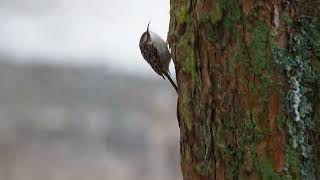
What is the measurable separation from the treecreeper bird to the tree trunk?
3.52 ft

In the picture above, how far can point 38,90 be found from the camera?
429cm

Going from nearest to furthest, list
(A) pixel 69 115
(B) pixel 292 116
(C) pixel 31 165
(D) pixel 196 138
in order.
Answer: (B) pixel 292 116 < (D) pixel 196 138 < (C) pixel 31 165 < (A) pixel 69 115

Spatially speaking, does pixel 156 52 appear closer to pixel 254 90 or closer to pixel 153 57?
pixel 153 57

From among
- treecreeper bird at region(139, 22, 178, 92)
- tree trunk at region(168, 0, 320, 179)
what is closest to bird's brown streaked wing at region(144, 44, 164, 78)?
treecreeper bird at region(139, 22, 178, 92)

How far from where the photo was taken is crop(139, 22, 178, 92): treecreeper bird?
2439 mm

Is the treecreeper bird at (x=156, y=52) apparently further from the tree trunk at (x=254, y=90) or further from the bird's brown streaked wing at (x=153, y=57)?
the tree trunk at (x=254, y=90)

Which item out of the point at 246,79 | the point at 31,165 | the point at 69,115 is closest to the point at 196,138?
the point at 246,79

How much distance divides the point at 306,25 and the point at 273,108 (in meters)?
0.15

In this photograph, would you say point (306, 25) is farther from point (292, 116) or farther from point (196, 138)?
point (196, 138)

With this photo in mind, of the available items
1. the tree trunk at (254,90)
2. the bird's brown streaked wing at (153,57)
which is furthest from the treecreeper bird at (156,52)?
the tree trunk at (254,90)

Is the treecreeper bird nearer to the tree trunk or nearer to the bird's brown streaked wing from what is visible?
the bird's brown streaked wing

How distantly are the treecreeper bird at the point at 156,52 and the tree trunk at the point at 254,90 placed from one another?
107 centimetres

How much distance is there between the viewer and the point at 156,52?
2.45 metres

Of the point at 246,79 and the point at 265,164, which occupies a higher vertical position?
the point at 246,79
